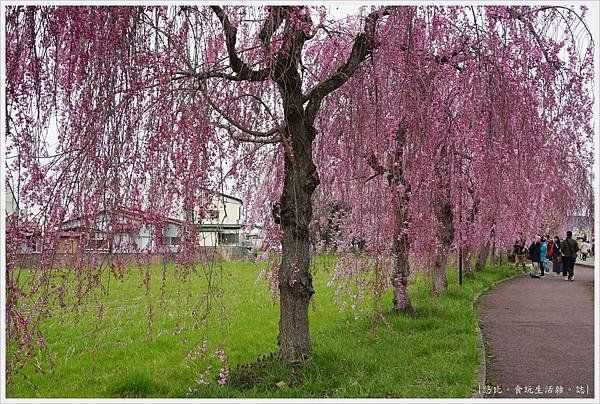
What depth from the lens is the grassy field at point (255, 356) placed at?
5289 mm

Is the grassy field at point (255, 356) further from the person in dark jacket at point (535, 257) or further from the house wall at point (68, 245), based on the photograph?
the person in dark jacket at point (535, 257)

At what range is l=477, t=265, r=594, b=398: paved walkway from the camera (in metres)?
5.63

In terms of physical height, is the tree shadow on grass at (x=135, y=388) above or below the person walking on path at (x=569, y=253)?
below

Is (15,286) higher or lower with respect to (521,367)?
higher

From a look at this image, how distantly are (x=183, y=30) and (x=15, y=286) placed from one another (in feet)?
6.32

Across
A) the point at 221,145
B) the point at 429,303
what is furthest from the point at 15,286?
the point at 429,303

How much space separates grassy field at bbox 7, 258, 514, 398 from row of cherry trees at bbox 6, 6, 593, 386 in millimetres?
488

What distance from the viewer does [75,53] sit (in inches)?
145

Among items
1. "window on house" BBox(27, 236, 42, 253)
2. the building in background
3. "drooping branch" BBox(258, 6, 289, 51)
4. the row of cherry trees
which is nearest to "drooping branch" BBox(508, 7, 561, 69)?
the row of cherry trees

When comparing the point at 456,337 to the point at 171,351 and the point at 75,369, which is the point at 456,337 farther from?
the point at 75,369

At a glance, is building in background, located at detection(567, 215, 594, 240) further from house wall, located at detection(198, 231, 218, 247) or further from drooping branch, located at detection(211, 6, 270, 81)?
house wall, located at detection(198, 231, 218, 247)

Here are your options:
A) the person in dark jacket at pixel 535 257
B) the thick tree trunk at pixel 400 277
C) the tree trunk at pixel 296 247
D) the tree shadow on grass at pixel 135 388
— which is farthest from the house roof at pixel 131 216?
the person in dark jacket at pixel 535 257

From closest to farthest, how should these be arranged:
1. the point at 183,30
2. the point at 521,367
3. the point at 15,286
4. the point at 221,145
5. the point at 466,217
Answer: the point at 15,286 → the point at 183,30 → the point at 221,145 → the point at 521,367 → the point at 466,217

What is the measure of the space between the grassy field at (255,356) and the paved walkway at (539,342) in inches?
13.0
